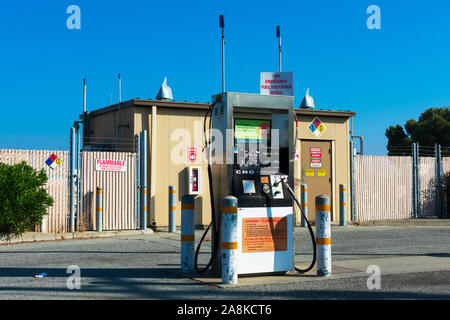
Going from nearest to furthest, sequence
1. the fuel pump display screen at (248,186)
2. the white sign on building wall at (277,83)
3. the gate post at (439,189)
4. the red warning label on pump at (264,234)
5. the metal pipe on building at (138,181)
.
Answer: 1. the red warning label on pump at (264,234)
2. the fuel pump display screen at (248,186)
3. the white sign on building wall at (277,83)
4. the metal pipe on building at (138,181)
5. the gate post at (439,189)

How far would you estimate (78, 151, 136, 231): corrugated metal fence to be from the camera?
1445cm

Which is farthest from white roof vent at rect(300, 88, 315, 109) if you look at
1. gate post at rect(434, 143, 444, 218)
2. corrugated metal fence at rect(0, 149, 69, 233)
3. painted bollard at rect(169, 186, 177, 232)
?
corrugated metal fence at rect(0, 149, 69, 233)

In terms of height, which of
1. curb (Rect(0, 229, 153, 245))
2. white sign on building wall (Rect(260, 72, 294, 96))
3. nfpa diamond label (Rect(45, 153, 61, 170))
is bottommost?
curb (Rect(0, 229, 153, 245))

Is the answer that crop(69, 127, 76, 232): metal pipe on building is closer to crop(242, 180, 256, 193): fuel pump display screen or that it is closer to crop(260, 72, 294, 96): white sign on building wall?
crop(260, 72, 294, 96): white sign on building wall

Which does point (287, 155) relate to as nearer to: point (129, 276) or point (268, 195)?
point (268, 195)

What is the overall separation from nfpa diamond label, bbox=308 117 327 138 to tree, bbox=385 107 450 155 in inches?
898

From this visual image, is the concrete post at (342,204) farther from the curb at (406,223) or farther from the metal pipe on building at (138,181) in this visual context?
the metal pipe on building at (138,181)

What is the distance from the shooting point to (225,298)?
245 inches

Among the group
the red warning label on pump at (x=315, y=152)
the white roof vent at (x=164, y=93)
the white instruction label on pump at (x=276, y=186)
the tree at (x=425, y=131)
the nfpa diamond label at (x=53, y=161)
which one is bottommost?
the white instruction label on pump at (x=276, y=186)

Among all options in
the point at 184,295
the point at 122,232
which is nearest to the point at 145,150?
the point at 122,232

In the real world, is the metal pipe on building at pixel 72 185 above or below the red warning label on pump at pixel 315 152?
below

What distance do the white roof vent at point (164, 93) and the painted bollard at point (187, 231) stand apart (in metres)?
9.07

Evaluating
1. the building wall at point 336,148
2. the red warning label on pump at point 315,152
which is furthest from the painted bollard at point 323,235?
the red warning label on pump at point 315,152

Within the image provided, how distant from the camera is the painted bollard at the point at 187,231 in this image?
799cm
